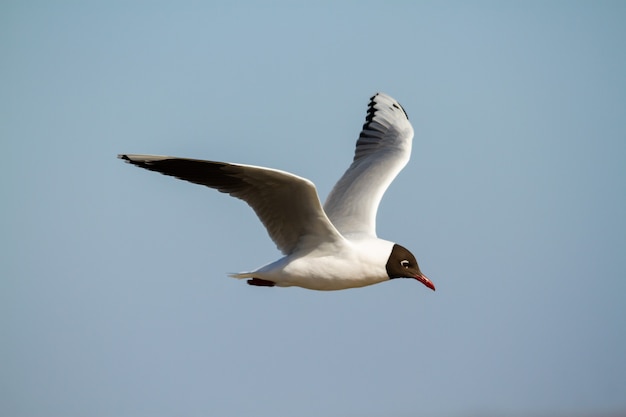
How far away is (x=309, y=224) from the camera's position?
34.0 feet

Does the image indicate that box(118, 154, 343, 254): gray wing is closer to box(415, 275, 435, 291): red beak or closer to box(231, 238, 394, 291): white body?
box(231, 238, 394, 291): white body

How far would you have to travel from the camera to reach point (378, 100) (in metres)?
15.1

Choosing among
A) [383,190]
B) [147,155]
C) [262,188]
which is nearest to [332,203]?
[383,190]

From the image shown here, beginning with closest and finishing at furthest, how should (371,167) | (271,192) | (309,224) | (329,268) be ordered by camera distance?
1. (271,192)
2. (309,224)
3. (329,268)
4. (371,167)

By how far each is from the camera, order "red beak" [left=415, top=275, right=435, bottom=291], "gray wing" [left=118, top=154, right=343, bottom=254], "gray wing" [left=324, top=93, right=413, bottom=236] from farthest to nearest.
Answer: "gray wing" [left=324, top=93, right=413, bottom=236] → "red beak" [left=415, top=275, right=435, bottom=291] → "gray wing" [left=118, top=154, right=343, bottom=254]

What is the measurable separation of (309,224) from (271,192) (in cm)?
58

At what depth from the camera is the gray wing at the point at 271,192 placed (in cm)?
959

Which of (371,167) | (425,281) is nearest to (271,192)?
(425,281)

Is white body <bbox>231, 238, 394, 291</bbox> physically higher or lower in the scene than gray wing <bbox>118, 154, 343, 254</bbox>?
lower

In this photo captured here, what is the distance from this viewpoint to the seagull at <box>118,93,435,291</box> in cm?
968

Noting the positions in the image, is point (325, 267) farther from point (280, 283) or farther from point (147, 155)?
point (147, 155)

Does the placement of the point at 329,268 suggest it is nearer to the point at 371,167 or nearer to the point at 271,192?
the point at 271,192

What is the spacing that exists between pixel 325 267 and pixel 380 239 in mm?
940

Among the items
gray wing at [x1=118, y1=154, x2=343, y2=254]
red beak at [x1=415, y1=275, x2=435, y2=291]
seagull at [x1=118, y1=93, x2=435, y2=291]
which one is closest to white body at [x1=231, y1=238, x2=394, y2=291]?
seagull at [x1=118, y1=93, x2=435, y2=291]
